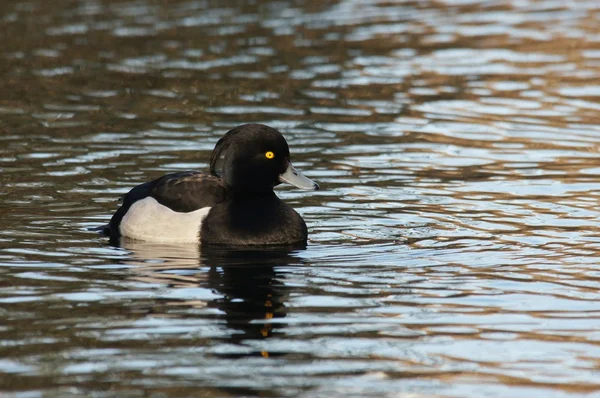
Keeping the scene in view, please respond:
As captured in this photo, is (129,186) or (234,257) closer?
(234,257)

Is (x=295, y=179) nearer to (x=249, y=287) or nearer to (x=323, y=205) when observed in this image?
(x=323, y=205)

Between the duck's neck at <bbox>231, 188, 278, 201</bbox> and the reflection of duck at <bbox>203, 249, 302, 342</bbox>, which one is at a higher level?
the duck's neck at <bbox>231, 188, 278, 201</bbox>

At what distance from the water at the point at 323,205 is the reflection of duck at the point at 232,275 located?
0.03 meters

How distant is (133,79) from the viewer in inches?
679

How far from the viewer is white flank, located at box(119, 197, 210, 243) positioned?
9656 mm

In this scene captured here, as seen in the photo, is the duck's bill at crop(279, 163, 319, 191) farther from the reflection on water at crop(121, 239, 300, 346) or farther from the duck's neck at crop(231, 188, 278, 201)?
the reflection on water at crop(121, 239, 300, 346)

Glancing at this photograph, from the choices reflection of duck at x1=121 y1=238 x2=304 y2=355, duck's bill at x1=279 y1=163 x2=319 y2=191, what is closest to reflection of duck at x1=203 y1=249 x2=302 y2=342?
reflection of duck at x1=121 y1=238 x2=304 y2=355

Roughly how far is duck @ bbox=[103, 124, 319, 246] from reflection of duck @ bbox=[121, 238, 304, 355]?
111 mm

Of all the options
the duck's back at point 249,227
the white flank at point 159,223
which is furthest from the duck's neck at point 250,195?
the white flank at point 159,223

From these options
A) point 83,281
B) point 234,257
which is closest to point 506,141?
point 234,257

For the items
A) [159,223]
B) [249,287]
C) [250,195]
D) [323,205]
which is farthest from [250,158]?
[249,287]

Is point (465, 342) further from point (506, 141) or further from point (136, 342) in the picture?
point (506, 141)

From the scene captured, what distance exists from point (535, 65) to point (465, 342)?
1197 cm

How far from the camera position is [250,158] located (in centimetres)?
981
